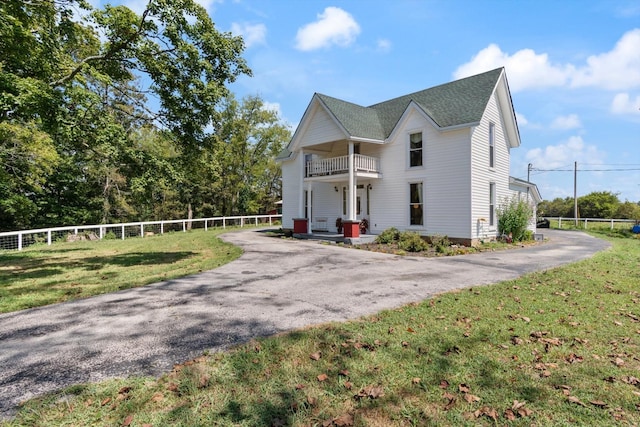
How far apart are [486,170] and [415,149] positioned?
3.64 m

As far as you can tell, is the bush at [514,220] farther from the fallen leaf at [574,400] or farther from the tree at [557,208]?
the tree at [557,208]

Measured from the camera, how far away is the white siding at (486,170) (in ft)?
51.1

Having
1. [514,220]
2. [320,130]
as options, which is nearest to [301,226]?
[320,130]

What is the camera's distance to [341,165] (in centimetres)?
1819

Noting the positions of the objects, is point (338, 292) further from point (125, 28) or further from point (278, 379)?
point (125, 28)

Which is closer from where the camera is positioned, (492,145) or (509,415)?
(509,415)

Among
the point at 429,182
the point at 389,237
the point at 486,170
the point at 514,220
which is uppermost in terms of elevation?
the point at 486,170

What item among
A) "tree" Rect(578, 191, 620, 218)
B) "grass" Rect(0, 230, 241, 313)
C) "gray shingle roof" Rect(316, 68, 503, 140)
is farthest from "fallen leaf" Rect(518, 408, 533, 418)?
"tree" Rect(578, 191, 620, 218)

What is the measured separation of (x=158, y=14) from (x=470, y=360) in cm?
1170

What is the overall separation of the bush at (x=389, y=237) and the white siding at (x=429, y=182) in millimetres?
1048

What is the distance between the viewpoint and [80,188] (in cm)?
2891

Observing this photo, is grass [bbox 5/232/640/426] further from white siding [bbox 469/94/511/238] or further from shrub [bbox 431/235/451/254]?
white siding [bbox 469/94/511/238]

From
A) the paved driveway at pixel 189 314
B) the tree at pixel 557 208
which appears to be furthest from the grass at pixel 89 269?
the tree at pixel 557 208

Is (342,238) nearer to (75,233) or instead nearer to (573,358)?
(573,358)
